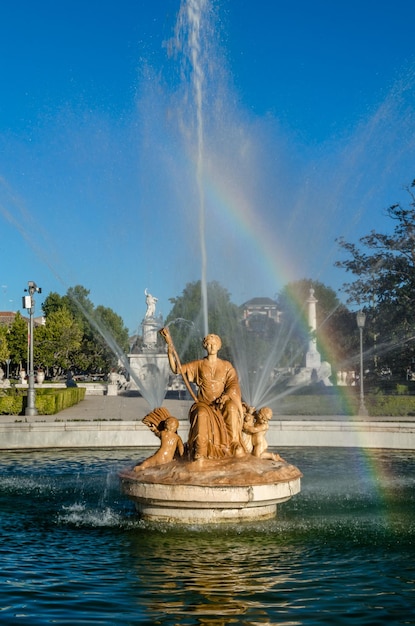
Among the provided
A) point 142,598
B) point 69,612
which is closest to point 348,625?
point 142,598

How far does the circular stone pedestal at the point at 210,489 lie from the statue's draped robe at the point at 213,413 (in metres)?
0.25

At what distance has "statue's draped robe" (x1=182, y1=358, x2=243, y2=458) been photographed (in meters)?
10.6

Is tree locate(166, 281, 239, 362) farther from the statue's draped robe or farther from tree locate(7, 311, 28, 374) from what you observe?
tree locate(7, 311, 28, 374)

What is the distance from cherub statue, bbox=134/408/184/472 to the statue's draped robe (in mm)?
405

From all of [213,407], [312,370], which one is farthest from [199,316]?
[213,407]

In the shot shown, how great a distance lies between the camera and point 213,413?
1086cm

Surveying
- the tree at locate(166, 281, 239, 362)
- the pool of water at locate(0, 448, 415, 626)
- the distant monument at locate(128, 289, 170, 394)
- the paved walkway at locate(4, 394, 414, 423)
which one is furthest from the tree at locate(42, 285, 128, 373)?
the pool of water at locate(0, 448, 415, 626)

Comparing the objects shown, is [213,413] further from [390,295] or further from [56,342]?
[56,342]

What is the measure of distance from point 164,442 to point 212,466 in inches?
38.4

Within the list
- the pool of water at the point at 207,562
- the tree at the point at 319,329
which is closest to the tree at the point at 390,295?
the tree at the point at 319,329

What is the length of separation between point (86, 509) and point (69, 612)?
5328mm

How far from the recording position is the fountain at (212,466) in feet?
33.2

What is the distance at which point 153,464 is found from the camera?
35.9ft

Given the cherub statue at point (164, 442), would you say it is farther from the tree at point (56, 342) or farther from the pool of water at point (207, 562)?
the tree at point (56, 342)
